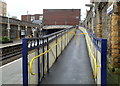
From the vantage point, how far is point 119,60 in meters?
6.14

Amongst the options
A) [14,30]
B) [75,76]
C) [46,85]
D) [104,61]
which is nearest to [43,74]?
[46,85]

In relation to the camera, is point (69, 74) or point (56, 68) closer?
point (69, 74)

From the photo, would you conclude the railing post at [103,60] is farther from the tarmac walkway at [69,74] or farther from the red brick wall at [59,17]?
the red brick wall at [59,17]

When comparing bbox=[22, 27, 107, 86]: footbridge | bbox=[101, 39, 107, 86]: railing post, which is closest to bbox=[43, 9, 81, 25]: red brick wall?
bbox=[22, 27, 107, 86]: footbridge

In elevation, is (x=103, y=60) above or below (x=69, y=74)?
above

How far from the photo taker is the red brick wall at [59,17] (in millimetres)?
66312

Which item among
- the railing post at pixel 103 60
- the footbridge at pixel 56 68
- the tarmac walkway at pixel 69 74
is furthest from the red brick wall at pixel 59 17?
the railing post at pixel 103 60

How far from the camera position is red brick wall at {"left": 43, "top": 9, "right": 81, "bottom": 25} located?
66.3 m

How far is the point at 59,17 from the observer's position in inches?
2630

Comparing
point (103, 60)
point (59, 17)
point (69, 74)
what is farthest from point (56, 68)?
point (59, 17)

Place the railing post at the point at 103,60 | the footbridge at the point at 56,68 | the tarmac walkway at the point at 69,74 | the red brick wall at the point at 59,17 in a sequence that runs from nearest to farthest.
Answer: the railing post at the point at 103,60
the footbridge at the point at 56,68
the tarmac walkway at the point at 69,74
the red brick wall at the point at 59,17

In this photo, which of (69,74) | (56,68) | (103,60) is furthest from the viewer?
(56,68)

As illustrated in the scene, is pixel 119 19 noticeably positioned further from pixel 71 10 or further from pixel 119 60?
pixel 71 10

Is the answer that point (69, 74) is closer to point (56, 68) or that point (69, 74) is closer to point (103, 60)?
point (56, 68)
